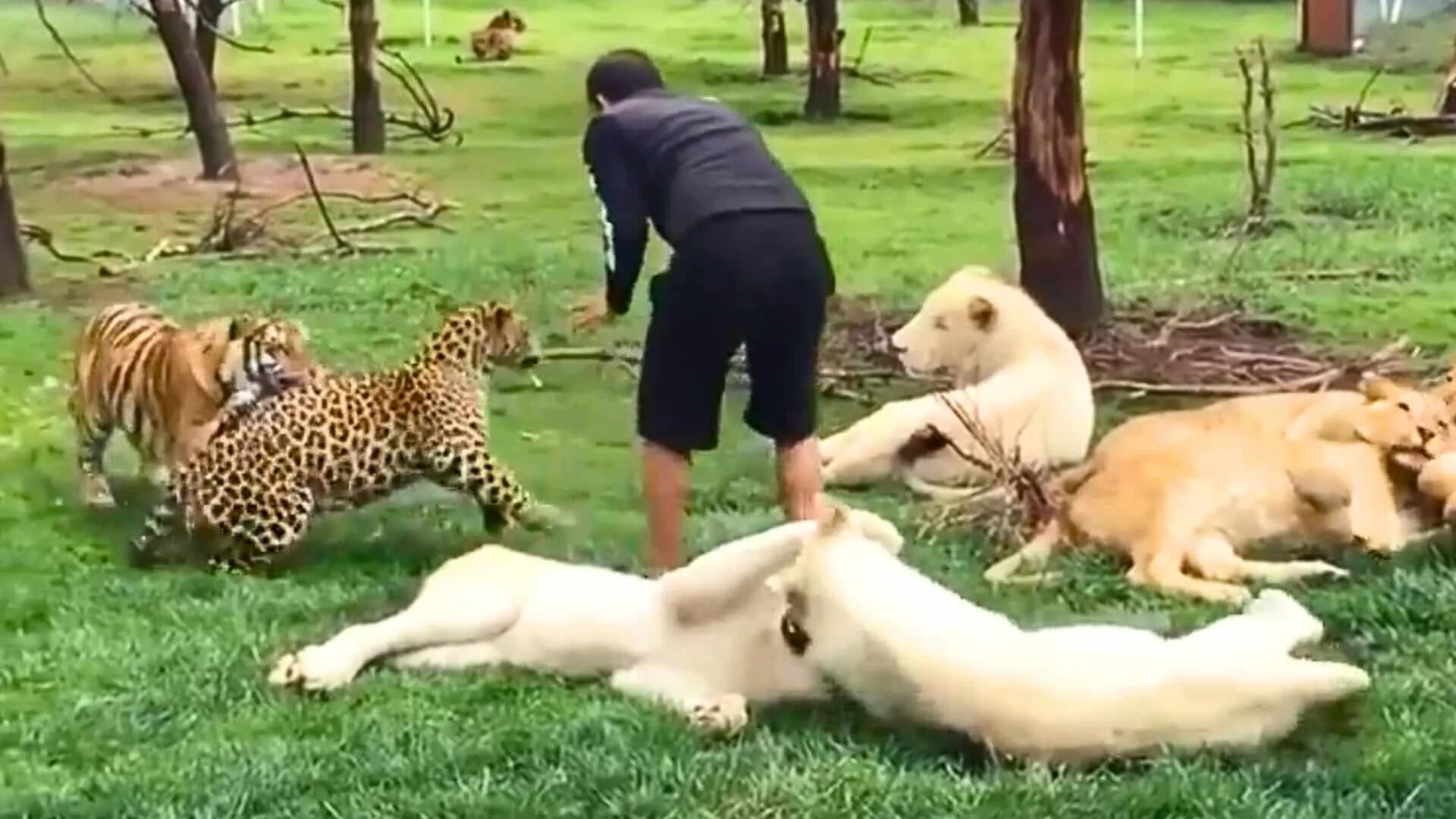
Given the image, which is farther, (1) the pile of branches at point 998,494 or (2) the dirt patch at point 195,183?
(2) the dirt patch at point 195,183

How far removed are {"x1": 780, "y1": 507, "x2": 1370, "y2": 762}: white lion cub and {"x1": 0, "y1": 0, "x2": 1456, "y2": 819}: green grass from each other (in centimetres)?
5

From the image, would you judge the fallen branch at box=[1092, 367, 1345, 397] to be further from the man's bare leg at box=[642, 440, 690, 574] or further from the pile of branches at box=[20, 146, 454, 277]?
the pile of branches at box=[20, 146, 454, 277]

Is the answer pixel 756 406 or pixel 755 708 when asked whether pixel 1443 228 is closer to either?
pixel 756 406

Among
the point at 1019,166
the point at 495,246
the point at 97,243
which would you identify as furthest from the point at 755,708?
the point at 97,243

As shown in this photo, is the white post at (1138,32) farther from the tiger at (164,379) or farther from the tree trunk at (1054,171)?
the tiger at (164,379)

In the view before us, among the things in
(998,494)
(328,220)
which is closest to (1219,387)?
(998,494)

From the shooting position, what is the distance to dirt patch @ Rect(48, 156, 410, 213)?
36.6ft

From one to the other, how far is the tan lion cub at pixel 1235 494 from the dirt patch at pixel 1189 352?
151 centimetres

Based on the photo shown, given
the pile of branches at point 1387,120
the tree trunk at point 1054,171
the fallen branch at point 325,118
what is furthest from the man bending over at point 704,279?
the fallen branch at point 325,118

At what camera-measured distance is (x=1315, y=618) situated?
3736 millimetres

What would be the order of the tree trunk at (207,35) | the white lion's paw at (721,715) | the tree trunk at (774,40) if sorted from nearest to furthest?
the white lion's paw at (721,715)
the tree trunk at (207,35)
the tree trunk at (774,40)

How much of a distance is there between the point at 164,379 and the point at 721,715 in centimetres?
207

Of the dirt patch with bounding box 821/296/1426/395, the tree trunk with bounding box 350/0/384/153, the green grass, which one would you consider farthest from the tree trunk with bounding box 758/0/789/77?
the dirt patch with bounding box 821/296/1426/395

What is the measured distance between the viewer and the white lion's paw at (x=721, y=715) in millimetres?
3412
